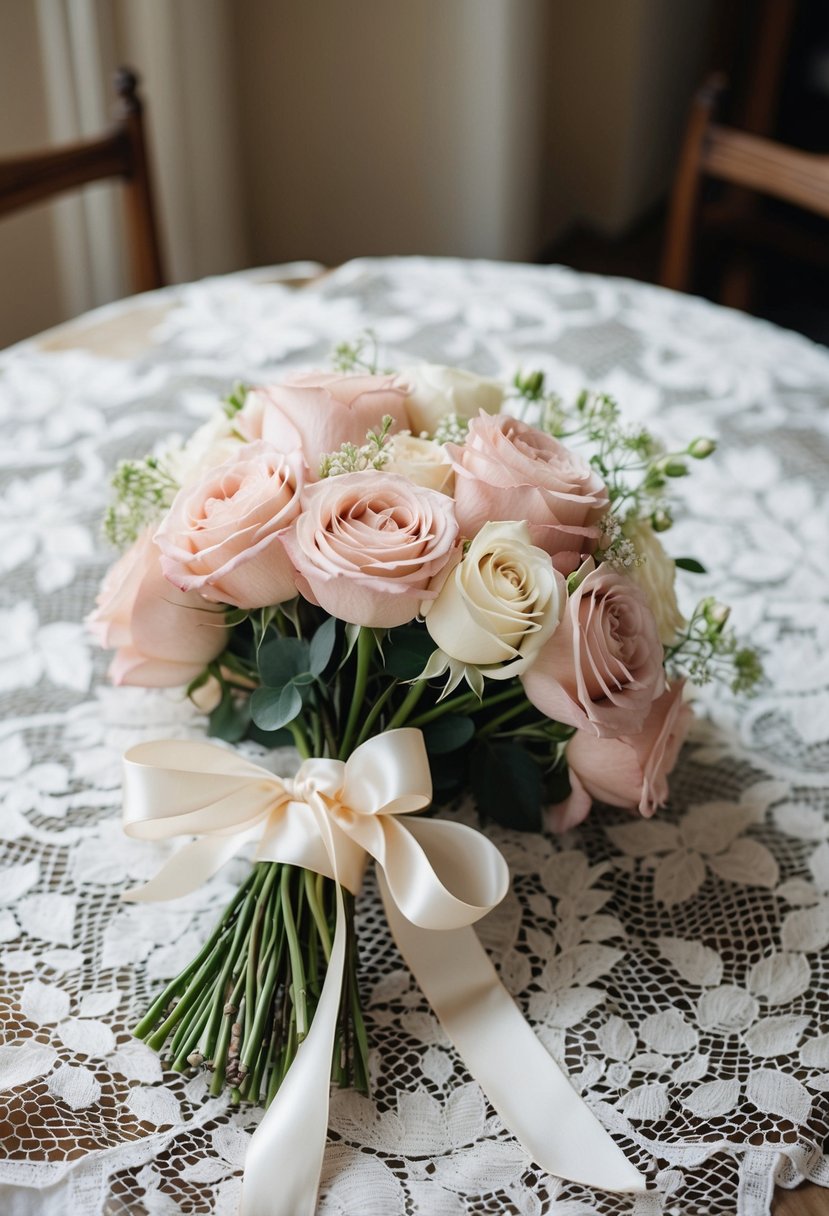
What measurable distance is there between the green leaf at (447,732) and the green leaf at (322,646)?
0.09 metres

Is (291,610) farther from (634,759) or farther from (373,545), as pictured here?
(634,759)

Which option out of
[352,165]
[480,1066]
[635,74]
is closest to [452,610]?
[480,1066]

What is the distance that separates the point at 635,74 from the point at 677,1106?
9.62 ft

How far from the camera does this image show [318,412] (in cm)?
77

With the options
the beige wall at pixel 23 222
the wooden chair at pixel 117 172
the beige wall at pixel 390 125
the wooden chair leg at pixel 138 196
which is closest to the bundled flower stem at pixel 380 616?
the wooden chair at pixel 117 172

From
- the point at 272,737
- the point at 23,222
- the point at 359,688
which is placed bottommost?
the point at 23,222

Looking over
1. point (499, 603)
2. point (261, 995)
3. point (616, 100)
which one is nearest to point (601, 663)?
point (499, 603)

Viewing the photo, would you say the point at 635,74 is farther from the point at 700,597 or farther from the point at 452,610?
the point at 452,610

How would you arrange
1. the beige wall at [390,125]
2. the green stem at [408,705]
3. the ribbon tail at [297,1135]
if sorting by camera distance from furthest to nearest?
1. the beige wall at [390,125]
2. the green stem at [408,705]
3. the ribbon tail at [297,1135]

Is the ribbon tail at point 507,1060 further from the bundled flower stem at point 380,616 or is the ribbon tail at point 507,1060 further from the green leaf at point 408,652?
the green leaf at point 408,652

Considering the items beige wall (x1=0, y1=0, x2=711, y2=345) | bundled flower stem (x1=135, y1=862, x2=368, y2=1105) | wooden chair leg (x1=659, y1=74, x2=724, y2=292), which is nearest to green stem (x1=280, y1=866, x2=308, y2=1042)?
bundled flower stem (x1=135, y1=862, x2=368, y2=1105)

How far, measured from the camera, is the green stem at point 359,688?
722 mm

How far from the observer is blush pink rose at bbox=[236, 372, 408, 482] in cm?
77

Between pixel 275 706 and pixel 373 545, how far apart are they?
0.15m
